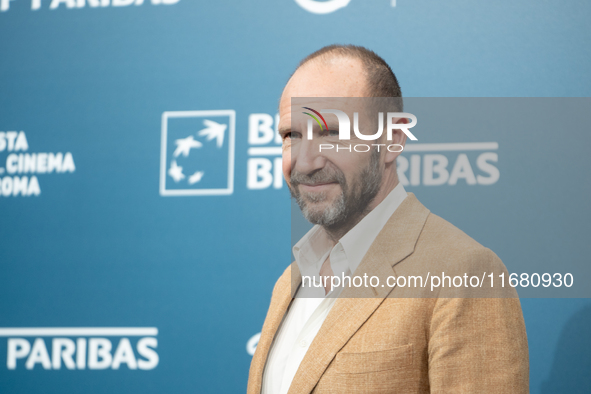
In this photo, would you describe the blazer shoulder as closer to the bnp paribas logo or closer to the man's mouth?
the man's mouth

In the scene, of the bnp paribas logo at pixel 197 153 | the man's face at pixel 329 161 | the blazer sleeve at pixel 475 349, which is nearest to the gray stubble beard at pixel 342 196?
the man's face at pixel 329 161

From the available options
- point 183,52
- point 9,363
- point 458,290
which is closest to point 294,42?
point 183,52

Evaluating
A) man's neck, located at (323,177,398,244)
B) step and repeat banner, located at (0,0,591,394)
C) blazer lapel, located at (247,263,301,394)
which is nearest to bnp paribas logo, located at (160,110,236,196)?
step and repeat banner, located at (0,0,591,394)

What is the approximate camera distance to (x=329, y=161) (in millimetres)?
1031

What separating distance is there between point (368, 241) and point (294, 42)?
1205mm

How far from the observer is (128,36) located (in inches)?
85.0

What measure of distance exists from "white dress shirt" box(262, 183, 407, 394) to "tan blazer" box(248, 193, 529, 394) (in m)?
0.06

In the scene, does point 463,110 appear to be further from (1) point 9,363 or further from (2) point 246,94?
(1) point 9,363

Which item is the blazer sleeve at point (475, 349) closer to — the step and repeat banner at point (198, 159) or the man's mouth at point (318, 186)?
the man's mouth at point (318, 186)

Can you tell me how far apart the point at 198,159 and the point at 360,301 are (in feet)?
4.15

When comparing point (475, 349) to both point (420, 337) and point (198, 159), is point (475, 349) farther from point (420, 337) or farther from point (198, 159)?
point (198, 159)

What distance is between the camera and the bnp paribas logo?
1997mm

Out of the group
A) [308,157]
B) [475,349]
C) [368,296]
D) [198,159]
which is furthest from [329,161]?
[198,159]

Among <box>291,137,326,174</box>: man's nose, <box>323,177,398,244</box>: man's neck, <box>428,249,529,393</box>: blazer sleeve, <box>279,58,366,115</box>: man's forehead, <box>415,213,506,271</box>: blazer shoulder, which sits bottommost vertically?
<box>428,249,529,393</box>: blazer sleeve
